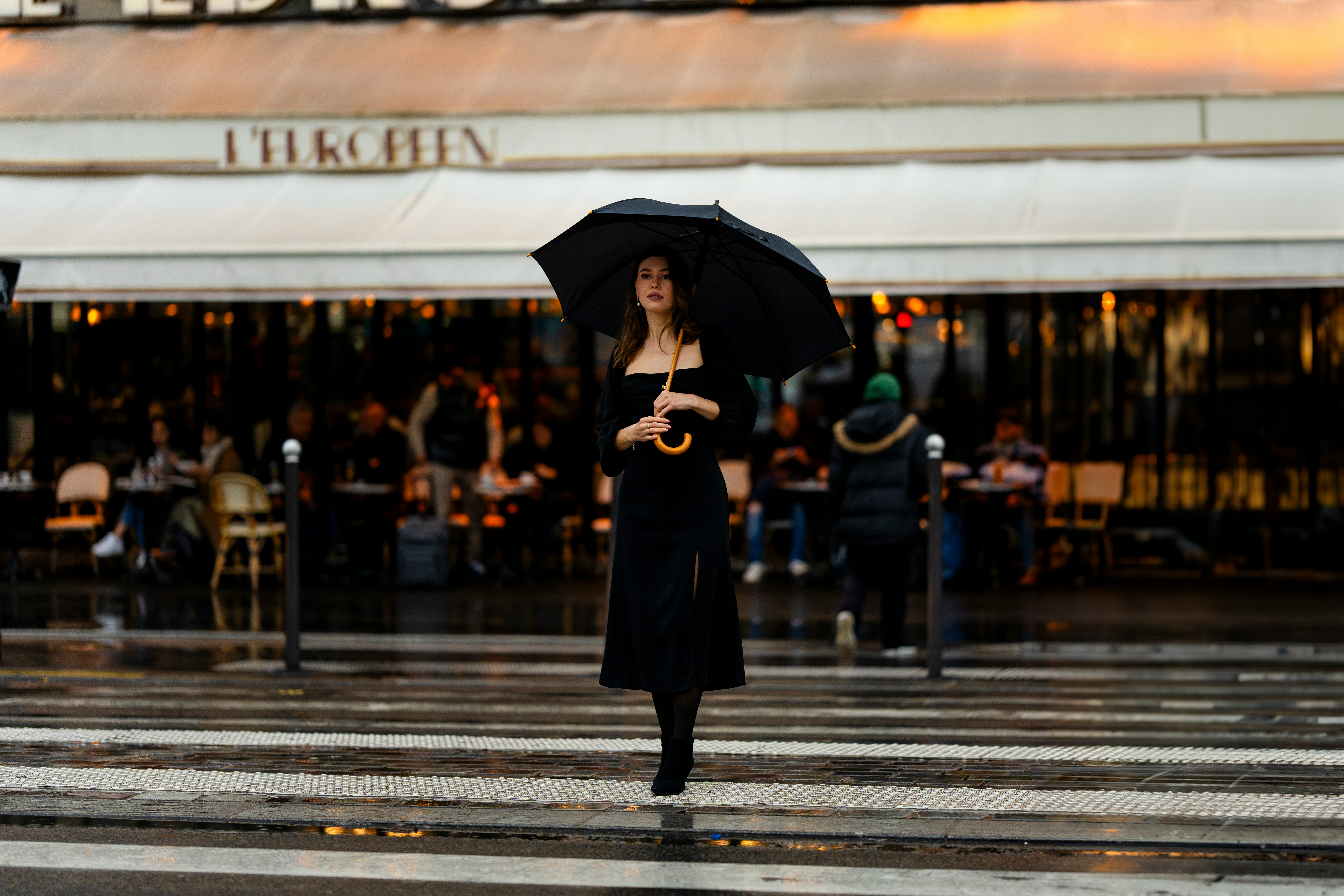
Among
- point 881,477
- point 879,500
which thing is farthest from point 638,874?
point 881,477

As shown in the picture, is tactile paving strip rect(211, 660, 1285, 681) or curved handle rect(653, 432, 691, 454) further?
tactile paving strip rect(211, 660, 1285, 681)

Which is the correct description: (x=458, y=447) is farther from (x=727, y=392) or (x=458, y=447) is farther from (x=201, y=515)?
(x=727, y=392)

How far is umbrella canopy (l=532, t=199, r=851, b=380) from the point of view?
18.8 ft

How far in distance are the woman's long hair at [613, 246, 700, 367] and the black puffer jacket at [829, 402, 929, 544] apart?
4.58m

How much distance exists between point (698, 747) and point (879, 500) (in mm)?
3779

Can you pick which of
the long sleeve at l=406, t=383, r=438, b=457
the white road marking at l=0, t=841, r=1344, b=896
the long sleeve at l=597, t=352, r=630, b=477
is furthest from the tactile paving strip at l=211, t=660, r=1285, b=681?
the long sleeve at l=406, t=383, r=438, b=457

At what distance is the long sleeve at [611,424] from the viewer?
18.7ft

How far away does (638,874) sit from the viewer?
474cm

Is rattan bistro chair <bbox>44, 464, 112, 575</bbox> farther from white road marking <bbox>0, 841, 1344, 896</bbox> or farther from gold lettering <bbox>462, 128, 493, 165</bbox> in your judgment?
white road marking <bbox>0, 841, 1344, 896</bbox>

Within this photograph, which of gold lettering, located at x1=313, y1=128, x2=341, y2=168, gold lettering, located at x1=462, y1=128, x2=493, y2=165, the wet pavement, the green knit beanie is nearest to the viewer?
the wet pavement

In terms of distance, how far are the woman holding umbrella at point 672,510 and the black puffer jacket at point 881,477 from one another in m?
4.48

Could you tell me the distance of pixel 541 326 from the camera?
16.4 meters

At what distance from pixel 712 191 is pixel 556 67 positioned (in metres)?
2.67

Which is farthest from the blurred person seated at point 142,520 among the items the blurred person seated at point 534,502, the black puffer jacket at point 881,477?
the black puffer jacket at point 881,477
